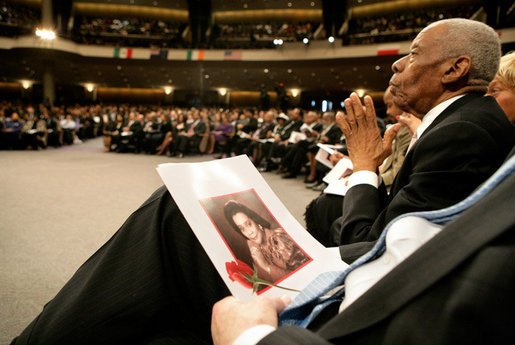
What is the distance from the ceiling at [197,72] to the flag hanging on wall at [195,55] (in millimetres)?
483

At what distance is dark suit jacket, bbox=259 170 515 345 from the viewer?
0.98ft

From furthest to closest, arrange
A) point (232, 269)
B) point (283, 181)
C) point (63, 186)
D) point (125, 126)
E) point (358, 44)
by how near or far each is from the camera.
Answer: point (358, 44) < point (125, 126) < point (283, 181) < point (63, 186) < point (232, 269)

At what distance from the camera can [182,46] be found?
18.3 m

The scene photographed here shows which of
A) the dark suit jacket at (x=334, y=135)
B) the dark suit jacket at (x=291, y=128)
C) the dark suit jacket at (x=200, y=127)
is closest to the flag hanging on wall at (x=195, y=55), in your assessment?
the dark suit jacket at (x=200, y=127)

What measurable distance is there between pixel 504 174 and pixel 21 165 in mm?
6713

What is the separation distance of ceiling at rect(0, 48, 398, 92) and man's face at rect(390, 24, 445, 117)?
1526 centimetres

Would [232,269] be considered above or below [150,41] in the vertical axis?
below

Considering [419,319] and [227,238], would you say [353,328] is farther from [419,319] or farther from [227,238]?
[227,238]

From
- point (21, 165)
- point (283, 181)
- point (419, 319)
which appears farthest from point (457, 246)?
point (21, 165)

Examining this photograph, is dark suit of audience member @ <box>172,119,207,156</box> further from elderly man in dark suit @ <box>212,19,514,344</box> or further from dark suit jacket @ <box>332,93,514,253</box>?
dark suit jacket @ <box>332,93,514,253</box>

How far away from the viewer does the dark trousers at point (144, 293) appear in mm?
675

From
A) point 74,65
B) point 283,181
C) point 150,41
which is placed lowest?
point 283,181

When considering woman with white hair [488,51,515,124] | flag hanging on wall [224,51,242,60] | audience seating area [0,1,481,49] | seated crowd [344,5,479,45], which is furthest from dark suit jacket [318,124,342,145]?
flag hanging on wall [224,51,242,60]

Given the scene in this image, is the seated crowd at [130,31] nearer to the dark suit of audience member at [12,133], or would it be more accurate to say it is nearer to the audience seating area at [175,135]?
the audience seating area at [175,135]
